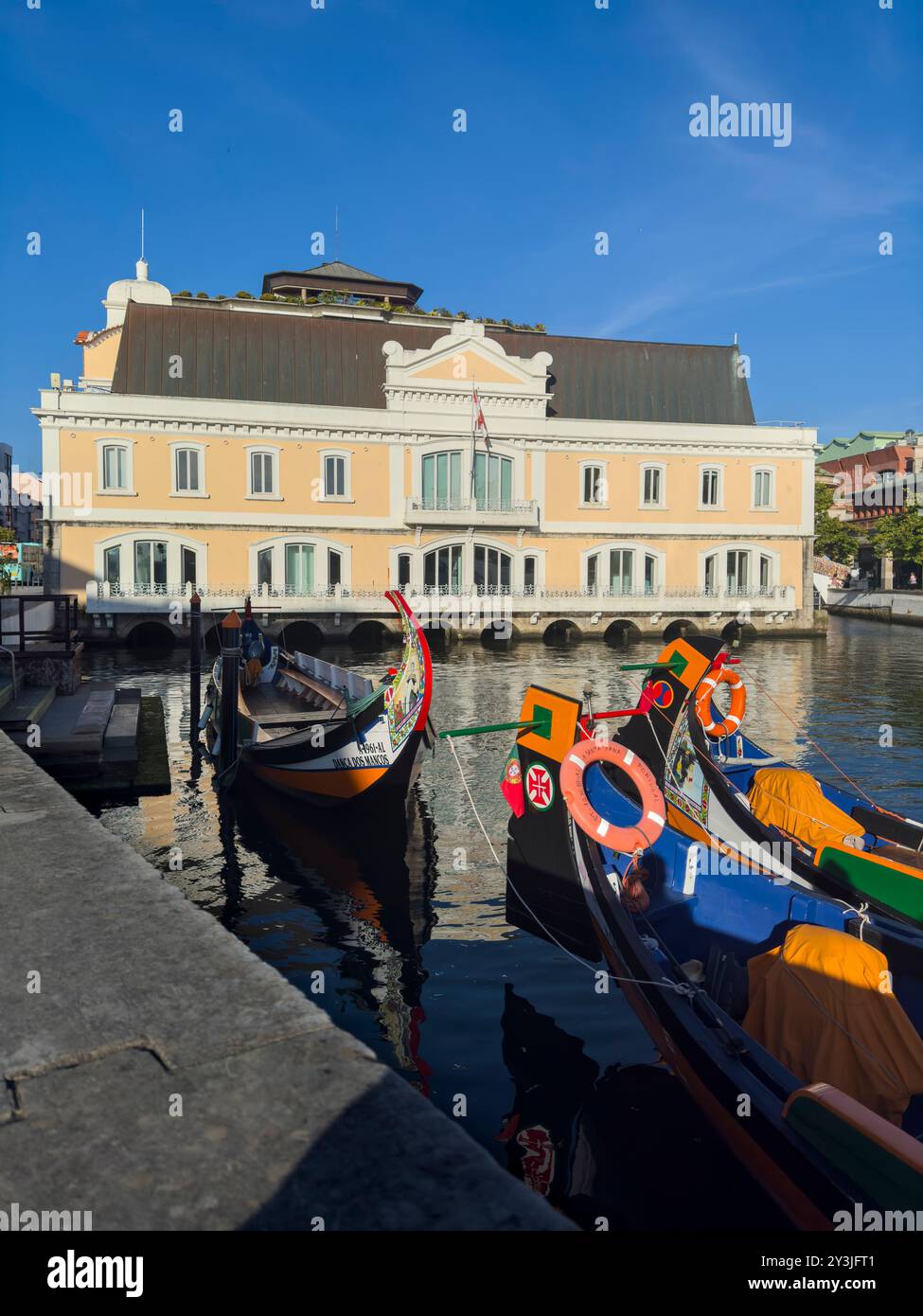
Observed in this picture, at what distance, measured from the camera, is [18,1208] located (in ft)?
8.31

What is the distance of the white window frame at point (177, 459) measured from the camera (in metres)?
39.0

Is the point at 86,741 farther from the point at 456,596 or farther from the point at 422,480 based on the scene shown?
the point at 422,480

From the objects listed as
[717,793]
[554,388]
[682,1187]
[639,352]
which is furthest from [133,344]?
[682,1187]

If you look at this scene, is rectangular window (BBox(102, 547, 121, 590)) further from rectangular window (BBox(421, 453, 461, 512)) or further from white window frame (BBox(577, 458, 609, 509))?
white window frame (BBox(577, 458, 609, 509))

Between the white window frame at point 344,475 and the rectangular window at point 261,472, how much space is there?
2.08m

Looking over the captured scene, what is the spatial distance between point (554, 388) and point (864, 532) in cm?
4228

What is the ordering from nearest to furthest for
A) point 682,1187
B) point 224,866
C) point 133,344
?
point 682,1187 → point 224,866 → point 133,344

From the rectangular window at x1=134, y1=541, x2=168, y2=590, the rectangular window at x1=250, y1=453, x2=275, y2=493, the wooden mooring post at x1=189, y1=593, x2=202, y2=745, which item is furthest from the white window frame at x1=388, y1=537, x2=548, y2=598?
the wooden mooring post at x1=189, y1=593, x2=202, y2=745

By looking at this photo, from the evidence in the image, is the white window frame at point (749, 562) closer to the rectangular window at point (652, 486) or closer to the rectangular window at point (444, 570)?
the rectangular window at point (652, 486)

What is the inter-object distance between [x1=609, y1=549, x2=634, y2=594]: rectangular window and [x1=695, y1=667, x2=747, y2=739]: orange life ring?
3067 cm

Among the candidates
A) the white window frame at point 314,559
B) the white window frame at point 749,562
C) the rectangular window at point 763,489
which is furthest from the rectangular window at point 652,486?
the white window frame at point 314,559

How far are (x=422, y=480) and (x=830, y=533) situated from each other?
128 ft
